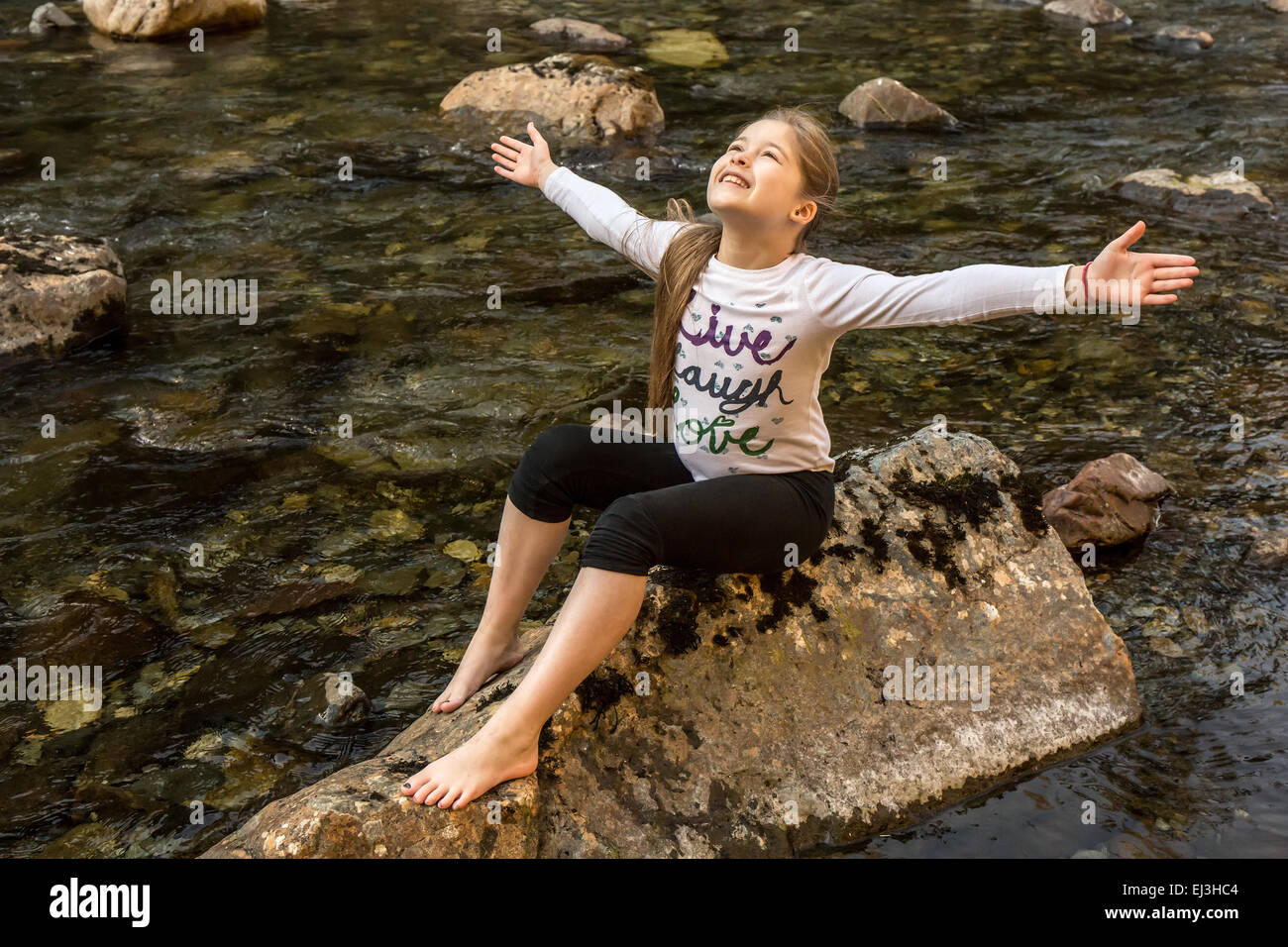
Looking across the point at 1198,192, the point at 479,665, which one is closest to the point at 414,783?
the point at 479,665

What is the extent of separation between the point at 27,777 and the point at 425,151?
6.69 metres

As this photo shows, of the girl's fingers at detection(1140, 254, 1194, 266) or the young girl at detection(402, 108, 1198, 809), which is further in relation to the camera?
the young girl at detection(402, 108, 1198, 809)

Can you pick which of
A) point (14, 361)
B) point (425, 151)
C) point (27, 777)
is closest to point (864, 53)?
point (425, 151)

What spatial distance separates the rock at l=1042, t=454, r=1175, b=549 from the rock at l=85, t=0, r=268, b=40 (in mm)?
10658

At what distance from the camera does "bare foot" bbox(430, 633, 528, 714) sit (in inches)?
138

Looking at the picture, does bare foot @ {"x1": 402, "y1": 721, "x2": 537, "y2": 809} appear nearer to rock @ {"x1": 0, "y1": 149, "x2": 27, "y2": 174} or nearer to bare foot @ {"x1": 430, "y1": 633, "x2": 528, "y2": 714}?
bare foot @ {"x1": 430, "y1": 633, "x2": 528, "y2": 714}

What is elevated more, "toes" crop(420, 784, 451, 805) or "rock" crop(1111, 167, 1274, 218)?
"rock" crop(1111, 167, 1274, 218)

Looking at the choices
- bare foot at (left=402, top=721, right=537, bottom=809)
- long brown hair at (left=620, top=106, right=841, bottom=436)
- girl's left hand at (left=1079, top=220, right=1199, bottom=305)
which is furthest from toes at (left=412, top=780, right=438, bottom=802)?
girl's left hand at (left=1079, top=220, right=1199, bottom=305)

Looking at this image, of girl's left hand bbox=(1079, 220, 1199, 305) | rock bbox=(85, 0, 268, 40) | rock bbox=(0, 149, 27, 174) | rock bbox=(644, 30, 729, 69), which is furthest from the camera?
rock bbox=(85, 0, 268, 40)

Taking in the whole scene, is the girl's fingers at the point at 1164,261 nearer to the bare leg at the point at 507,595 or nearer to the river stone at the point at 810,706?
the river stone at the point at 810,706

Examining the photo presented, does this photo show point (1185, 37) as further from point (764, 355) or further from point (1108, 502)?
point (764, 355)

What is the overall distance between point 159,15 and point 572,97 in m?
4.99

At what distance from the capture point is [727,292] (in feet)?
11.3

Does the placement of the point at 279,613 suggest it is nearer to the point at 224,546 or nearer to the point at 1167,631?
the point at 224,546
